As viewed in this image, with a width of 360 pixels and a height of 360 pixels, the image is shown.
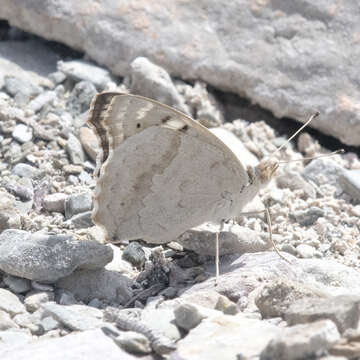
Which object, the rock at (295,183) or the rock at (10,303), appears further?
the rock at (295,183)

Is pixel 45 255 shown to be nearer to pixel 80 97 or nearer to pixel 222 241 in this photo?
pixel 222 241

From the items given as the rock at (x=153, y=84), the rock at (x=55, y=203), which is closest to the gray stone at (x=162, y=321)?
the rock at (x=55, y=203)

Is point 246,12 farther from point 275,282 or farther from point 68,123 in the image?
point 275,282

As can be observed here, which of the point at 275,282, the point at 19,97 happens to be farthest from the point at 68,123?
the point at 275,282

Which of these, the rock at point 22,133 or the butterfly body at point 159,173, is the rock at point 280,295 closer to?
the butterfly body at point 159,173

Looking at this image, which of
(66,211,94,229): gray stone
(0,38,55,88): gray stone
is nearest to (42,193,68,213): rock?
(66,211,94,229): gray stone

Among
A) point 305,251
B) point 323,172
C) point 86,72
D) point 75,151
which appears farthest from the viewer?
point 86,72

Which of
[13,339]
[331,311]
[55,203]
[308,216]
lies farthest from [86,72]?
[331,311]
